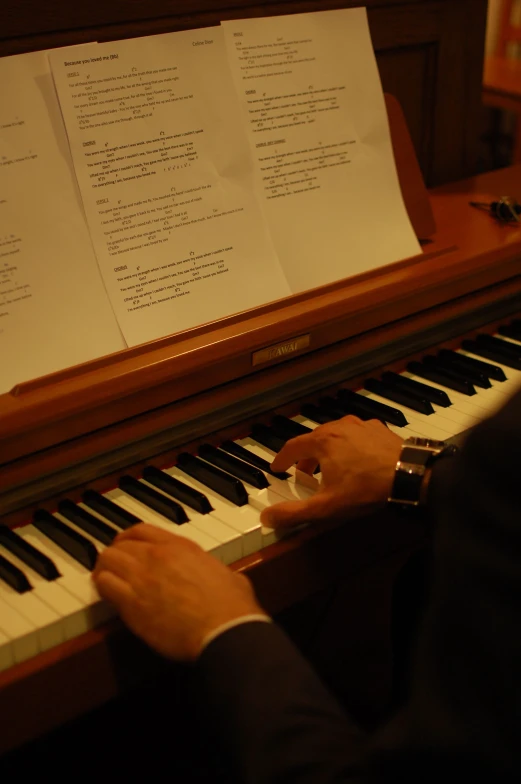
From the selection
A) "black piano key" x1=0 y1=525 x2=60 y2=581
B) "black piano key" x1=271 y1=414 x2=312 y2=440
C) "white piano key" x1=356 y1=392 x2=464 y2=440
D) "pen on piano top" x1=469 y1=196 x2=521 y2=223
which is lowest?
"white piano key" x1=356 y1=392 x2=464 y2=440

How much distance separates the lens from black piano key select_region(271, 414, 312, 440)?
4.83ft

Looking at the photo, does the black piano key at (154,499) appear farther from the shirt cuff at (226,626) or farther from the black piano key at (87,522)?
the shirt cuff at (226,626)

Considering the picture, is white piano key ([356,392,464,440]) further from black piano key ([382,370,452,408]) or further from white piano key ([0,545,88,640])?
white piano key ([0,545,88,640])

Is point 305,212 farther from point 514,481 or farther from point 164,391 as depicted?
point 514,481

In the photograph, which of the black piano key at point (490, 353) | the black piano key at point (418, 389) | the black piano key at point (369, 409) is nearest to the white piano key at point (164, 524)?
the black piano key at point (369, 409)

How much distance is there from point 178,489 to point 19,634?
34 cm

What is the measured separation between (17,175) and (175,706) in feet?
4.20

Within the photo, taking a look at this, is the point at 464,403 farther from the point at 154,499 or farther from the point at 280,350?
the point at 154,499

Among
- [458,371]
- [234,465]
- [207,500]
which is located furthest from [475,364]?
[207,500]

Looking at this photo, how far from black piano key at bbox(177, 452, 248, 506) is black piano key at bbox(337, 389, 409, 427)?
1.03 ft

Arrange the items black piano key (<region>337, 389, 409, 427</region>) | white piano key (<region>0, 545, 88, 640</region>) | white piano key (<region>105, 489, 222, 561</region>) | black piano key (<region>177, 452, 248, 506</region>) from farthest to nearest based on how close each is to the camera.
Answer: black piano key (<region>337, 389, 409, 427</region>)
black piano key (<region>177, 452, 248, 506</region>)
white piano key (<region>105, 489, 222, 561</region>)
white piano key (<region>0, 545, 88, 640</region>)

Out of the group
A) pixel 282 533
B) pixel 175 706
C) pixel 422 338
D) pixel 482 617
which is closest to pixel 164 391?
pixel 282 533

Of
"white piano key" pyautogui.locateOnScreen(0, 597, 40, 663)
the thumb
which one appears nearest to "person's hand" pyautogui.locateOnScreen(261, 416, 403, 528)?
the thumb

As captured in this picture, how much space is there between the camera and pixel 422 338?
176 cm
